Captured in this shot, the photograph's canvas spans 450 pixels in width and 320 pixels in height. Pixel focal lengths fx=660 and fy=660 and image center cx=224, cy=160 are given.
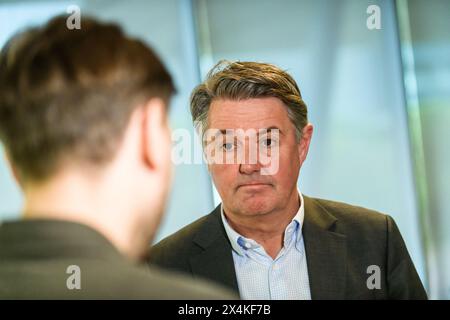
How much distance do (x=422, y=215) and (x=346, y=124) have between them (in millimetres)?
435

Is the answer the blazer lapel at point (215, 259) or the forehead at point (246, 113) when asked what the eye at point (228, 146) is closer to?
the forehead at point (246, 113)

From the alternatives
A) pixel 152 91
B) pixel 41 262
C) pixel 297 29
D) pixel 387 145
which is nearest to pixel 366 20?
pixel 297 29

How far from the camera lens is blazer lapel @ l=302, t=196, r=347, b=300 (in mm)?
1568

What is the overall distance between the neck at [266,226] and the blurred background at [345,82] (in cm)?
18

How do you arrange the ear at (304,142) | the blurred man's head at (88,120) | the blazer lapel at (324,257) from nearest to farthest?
the blurred man's head at (88,120)
the blazer lapel at (324,257)
the ear at (304,142)

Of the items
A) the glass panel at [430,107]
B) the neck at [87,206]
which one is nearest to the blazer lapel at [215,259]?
the glass panel at [430,107]

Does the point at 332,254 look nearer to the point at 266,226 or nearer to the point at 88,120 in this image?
the point at 266,226

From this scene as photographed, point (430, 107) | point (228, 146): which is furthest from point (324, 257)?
point (430, 107)

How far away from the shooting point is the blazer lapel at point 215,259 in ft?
5.20

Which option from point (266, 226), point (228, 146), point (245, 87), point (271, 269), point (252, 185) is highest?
point (245, 87)

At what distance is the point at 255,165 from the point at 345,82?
2.57ft

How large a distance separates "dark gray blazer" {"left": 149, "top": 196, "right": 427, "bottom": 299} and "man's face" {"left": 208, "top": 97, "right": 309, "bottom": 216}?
79 millimetres

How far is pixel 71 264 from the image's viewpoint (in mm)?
759
